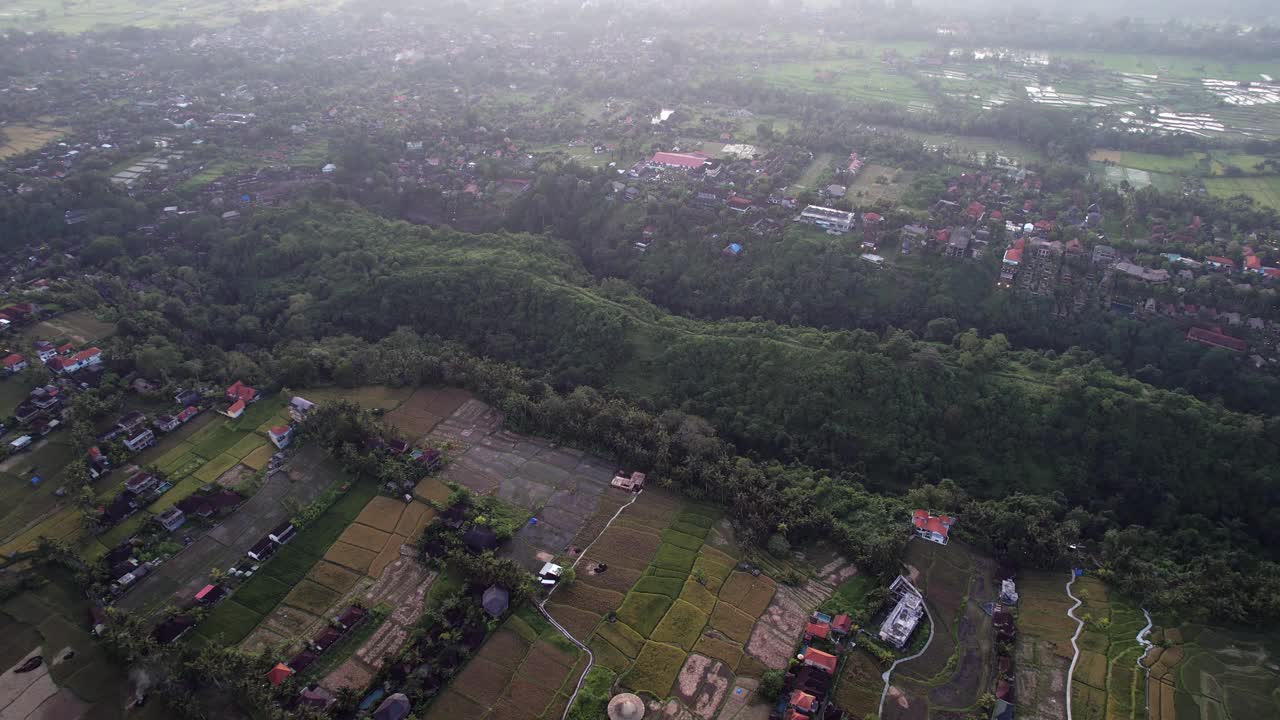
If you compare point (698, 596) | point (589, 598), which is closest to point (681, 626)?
point (698, 596)

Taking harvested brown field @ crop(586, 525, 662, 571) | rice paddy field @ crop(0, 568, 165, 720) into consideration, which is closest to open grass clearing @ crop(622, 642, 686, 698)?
harvested brown field @ crop(586, 525, 662, 571)

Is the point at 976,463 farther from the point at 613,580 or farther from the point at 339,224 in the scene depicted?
the point at 339,224

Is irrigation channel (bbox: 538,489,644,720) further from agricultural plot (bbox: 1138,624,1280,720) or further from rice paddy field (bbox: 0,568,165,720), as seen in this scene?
agricultural plot (bbox: 1138,624,1280,720)

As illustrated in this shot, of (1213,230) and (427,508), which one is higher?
(1213,230)

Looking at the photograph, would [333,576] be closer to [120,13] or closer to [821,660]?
[821,660]

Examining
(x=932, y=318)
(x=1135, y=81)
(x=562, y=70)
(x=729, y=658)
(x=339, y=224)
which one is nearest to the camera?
(x=729, y=658)

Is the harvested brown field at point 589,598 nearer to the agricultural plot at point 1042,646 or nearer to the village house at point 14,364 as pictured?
the agricultural plot at point 1042,646

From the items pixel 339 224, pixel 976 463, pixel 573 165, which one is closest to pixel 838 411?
pixel 976 463
